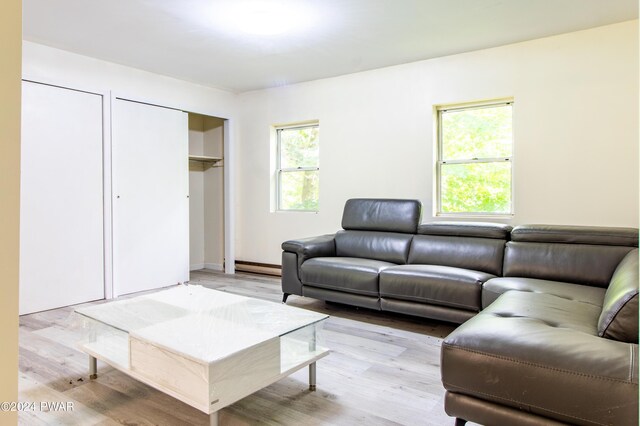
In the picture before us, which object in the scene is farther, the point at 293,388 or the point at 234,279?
the point at 234,279

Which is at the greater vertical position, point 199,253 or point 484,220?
point 484,220

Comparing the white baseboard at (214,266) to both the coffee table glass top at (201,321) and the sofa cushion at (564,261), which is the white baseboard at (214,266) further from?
the sofa cushion at (564,261)

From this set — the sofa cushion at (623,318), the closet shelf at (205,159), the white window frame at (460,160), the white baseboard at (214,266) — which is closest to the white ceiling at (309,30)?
the white window frame at (460,160)

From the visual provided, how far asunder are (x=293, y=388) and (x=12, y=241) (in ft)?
5.88

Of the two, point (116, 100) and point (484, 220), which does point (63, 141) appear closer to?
point (116, 100)

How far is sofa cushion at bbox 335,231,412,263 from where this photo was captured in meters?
3.71

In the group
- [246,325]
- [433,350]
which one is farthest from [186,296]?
[433,350]

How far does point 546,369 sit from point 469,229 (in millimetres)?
2093

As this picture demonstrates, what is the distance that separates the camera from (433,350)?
2701 mm

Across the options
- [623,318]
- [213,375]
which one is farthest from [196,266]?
[623,318]

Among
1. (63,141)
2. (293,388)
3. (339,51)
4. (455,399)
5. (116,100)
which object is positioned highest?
(339,51)

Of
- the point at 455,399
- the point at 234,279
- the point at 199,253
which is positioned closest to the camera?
the point at 455,399

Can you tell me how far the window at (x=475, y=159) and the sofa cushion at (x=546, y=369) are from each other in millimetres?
2233

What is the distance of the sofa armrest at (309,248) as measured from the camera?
3.71 meters
